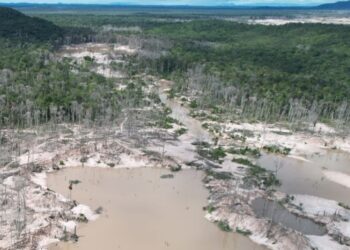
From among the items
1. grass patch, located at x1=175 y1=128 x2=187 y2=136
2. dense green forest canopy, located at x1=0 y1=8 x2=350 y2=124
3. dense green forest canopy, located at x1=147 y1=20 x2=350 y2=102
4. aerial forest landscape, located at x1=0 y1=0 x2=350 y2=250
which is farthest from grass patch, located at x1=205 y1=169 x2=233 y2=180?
dense green forest canopy, located at x1=147 y1=20 x2=350 y2=102

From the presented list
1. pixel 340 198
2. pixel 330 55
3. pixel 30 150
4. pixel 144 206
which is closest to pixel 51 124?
pixel 30 150

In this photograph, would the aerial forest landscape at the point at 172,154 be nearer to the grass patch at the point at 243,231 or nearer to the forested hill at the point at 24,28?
the grass patch at the point at 243,231

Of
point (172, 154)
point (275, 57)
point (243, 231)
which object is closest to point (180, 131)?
point (172, 154)

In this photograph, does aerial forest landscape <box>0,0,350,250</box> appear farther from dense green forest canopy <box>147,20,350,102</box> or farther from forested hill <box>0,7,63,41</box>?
forested hill <box>0,7,63,41</box>

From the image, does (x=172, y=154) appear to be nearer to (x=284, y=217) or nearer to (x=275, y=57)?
(x=284, y=217)

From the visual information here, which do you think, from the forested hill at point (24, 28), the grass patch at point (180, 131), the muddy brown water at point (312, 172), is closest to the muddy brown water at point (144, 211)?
the muddy brown water at point (312, 172)
